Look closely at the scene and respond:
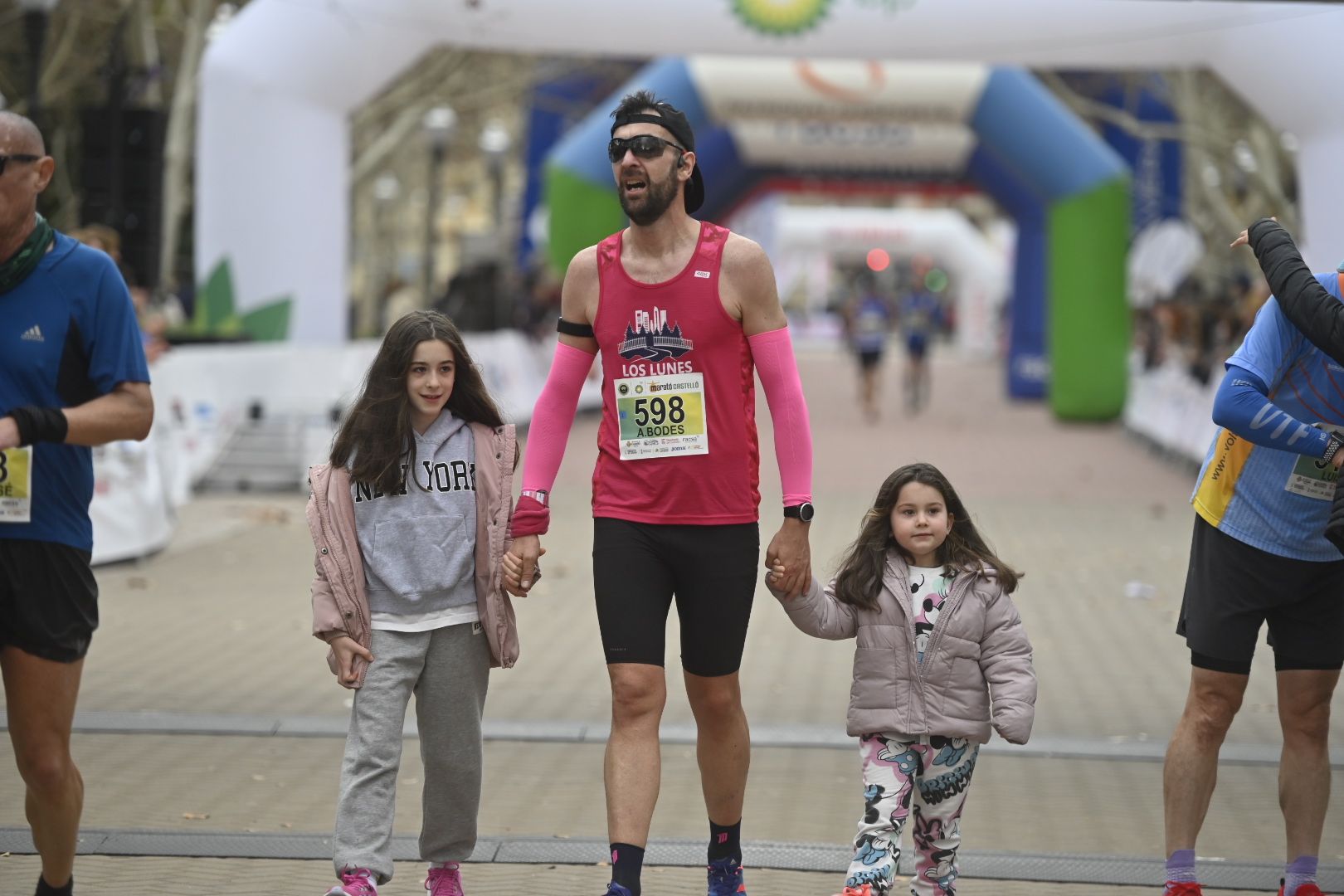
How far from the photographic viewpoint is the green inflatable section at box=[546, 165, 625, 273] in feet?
73.7

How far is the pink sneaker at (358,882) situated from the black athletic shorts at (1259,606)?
203cm

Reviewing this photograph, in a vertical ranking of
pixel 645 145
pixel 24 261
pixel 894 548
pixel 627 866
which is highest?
pixel 645 145

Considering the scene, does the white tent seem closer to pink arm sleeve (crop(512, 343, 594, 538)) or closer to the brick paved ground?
the brick paved ground

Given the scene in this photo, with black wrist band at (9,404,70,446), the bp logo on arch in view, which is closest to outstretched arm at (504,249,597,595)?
black wrist band at (9,404,70,446)

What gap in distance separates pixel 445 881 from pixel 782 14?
1182 cm

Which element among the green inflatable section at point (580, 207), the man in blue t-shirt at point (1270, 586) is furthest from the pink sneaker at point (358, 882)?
the green inflatable section at point (580, 207)

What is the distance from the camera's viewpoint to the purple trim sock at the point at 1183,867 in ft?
15.3

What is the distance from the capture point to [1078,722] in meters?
7.43

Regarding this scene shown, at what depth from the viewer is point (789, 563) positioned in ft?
14.8

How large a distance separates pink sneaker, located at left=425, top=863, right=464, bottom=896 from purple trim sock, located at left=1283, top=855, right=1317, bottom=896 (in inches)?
81.2

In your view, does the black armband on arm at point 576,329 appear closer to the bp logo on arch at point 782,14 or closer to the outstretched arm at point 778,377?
the outstretched arm at point 778,377

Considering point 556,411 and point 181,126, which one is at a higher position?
point 181,126

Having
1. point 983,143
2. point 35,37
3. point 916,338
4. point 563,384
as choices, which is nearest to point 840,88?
point 983,143

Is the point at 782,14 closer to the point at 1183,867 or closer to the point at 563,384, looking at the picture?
the point at 563,384
